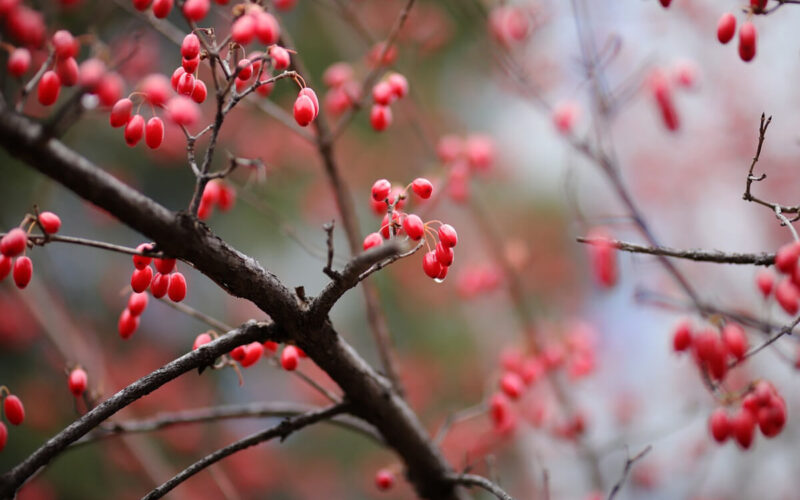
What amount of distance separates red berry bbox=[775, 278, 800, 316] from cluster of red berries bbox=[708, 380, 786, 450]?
6.9 inches

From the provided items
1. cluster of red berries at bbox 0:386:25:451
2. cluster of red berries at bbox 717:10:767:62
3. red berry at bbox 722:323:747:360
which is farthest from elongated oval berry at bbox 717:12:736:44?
cluster of red berries at bbox 0:386:25:451

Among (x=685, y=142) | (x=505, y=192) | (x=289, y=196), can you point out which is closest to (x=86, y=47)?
(x=289, y=196)

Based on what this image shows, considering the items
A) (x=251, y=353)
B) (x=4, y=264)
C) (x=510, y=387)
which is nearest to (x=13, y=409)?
(x=4, y=264)

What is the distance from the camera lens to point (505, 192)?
5.51 m

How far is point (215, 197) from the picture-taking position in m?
1.64

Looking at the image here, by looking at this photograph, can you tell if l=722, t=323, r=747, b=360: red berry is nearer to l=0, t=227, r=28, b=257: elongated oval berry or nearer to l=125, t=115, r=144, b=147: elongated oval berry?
l=125, t=115, r=144, b=147: elongated oval berry

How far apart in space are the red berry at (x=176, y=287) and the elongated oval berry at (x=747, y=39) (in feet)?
4.13

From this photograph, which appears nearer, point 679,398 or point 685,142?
point 679,398

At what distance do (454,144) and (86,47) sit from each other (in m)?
2.41

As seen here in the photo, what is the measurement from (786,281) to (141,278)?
52.7 inches

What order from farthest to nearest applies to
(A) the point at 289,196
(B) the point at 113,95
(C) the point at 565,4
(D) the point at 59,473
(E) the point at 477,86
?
(E) the point at 477,86, (A) the point at 289,196, (D) the point at 59,473, (C) the point at 565,4, (B) the point at 113,95

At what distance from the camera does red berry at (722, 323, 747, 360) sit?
1.32 meters

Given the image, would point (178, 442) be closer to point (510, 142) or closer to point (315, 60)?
point (315, 60)

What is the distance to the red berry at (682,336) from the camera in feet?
4.69
